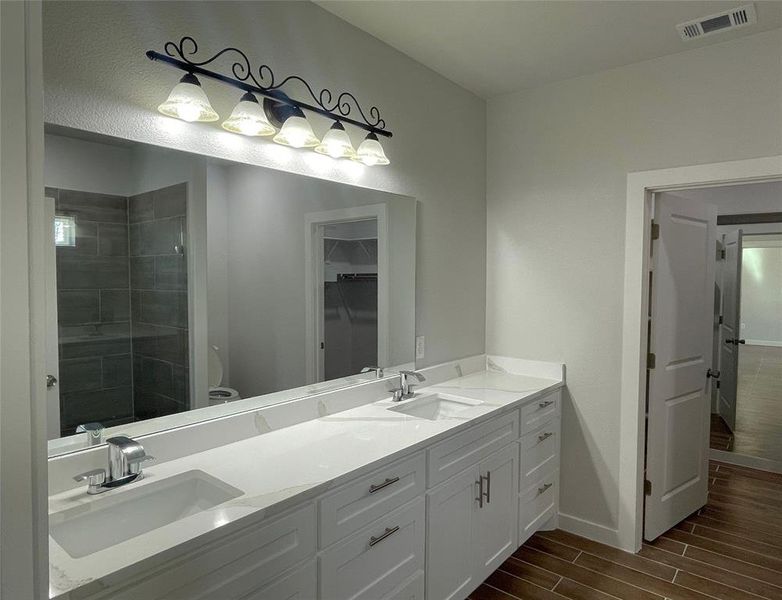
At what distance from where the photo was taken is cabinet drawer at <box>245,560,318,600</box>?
4.26ft

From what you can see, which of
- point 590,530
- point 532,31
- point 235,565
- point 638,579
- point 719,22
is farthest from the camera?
point 590,530

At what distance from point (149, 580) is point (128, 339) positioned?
0.74 metres

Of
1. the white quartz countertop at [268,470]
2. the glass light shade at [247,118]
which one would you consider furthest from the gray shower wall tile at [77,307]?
the glass light shade at [247,118]

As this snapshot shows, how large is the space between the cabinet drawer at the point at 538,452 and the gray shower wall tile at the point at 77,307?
6.64 feet

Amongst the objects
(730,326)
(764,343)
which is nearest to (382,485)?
(730,326)

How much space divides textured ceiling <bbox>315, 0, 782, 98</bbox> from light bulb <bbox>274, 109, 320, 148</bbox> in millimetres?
603

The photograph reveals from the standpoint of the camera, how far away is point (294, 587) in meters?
Result: 1.37

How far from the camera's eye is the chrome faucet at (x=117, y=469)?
4.44 feet

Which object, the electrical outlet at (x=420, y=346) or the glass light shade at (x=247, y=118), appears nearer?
the glass light shade at (x=247, y=118)

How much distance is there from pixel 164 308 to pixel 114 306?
16 cm

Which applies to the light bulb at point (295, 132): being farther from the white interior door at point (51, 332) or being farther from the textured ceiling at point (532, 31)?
the white interior door at point (51, 332)

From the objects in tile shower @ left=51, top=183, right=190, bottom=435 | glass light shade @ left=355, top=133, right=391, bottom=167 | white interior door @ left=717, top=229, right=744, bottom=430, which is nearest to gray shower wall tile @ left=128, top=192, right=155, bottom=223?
tile shower @ left=51, top=183, right=190, bottom=435

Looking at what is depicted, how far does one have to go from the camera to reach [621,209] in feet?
8.95

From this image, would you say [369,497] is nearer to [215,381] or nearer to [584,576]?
[215,381]
